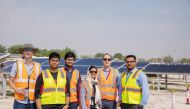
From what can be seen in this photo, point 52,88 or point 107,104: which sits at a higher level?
point 52,88

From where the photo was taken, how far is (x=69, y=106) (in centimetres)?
703

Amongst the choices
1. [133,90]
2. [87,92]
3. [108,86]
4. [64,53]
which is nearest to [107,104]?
[108,86]

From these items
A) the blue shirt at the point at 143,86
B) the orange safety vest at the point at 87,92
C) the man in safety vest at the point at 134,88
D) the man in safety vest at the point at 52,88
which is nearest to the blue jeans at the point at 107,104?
the man in safety vest at the point at 134,88

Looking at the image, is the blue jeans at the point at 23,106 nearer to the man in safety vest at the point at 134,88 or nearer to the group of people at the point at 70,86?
the group of people at the point at 70,86

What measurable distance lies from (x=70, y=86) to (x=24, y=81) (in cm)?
97

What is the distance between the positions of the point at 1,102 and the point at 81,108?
416 inches

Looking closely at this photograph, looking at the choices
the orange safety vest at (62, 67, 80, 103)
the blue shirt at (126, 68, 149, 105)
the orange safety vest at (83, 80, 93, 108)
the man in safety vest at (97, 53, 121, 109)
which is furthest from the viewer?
the man in safety vest at (97, 53, 121, 109)

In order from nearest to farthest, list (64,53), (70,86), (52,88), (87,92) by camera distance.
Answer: (52,88) < (70,86) < (87,92) < (64,53)

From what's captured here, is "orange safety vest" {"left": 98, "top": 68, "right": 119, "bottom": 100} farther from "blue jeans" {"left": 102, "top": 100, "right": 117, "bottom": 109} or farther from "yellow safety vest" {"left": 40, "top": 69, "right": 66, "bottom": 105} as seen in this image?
"yellow safety vest" {"left": 40, "top": 69, "right": 66, "bottom": 105}

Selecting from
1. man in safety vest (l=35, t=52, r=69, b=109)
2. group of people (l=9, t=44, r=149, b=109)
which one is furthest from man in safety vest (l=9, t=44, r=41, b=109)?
man in safety vest (l=35, t=52, r=69, b=109)

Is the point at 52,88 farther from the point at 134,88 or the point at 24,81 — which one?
the point at 134,88

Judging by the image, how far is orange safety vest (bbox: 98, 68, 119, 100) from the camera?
7891mm

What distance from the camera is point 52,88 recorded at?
6.21 m

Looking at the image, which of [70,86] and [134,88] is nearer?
[70,86]
